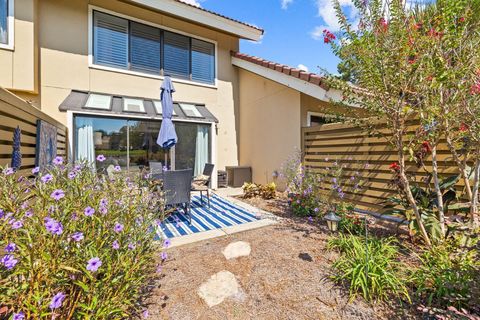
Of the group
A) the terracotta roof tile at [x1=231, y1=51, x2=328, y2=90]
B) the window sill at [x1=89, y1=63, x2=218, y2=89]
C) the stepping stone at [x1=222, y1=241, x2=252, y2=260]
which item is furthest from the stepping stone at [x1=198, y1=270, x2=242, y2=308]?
the window sill at [x1=89, y1=63, x2=218, y2=89]

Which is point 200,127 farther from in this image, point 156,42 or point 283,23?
point 283,23

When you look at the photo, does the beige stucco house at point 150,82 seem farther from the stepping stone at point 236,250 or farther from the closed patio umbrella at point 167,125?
the stepping stone at point 236,250

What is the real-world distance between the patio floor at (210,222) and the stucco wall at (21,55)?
23.8 feet

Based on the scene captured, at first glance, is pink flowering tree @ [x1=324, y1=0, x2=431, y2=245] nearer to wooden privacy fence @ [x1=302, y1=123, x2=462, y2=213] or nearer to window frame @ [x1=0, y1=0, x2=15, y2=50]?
wooden privacy fence @ [x1=302, y1=123, x2=462, y2=213]

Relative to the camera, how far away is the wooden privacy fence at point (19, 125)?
12.7ft

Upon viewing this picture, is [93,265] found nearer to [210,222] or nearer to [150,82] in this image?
[210,222]

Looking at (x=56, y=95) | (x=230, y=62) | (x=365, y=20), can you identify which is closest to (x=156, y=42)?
(x=230, y=62)

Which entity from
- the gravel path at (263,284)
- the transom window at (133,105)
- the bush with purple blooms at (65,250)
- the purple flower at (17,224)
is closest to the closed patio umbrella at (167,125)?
the transom window at (133,105)

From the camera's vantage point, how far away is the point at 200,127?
11.3 meters

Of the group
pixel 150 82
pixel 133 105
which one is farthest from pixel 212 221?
pixel 150 82

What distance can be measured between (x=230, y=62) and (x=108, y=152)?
8101 millimetres

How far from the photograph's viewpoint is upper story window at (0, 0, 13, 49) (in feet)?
25.8

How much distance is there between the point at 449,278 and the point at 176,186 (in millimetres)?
5527

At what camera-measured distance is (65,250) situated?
7.39ft
